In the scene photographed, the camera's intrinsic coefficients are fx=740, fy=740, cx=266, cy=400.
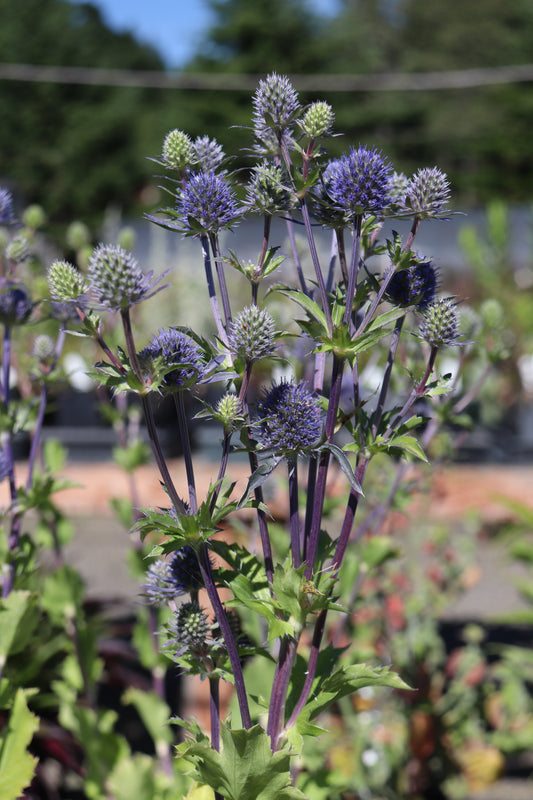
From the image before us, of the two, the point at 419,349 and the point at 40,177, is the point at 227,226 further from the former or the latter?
the point at 40,177

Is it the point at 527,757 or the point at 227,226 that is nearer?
the point at 227,226

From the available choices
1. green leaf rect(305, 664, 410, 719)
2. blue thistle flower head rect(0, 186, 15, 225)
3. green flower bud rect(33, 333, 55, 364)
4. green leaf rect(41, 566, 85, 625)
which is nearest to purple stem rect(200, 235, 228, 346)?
green leaf rect(305, 664, 410, 719)

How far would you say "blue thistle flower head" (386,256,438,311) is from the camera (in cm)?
94

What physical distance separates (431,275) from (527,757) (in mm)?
2484

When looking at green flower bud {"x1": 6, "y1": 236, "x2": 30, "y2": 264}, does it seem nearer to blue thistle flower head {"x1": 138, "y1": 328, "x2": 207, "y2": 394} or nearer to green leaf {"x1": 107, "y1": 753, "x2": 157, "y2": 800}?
blue thistle flower head {"x1": 138, "y1": 328, "x2": 207, "y2": 394}

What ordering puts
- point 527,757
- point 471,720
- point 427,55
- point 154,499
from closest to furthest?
point 471,720 → point 527,757 → point 154,499 → point 427,55

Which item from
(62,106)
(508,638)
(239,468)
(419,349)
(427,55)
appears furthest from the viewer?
(427,55)

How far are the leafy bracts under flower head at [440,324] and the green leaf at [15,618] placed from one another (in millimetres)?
790

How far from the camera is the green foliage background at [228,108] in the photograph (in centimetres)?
2592

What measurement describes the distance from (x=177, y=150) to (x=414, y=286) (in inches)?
13.5

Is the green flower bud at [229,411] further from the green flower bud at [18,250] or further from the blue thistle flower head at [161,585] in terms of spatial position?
the green flower bud at [18,250]

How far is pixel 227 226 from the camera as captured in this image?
3.02ft

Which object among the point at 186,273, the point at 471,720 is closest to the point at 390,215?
the point at 471,720

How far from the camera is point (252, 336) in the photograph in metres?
0.90
